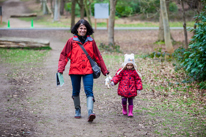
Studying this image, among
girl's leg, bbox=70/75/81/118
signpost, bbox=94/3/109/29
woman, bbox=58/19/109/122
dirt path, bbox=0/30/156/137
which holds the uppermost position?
signpost, bbox=94/3/109/29

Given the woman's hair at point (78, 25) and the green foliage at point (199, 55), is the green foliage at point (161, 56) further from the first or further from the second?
the woman's hair at point (78, 25)

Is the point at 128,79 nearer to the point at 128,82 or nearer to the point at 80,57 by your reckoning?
the point at 128,82

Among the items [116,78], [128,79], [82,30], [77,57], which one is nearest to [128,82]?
[128,79]

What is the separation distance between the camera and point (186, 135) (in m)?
5.00

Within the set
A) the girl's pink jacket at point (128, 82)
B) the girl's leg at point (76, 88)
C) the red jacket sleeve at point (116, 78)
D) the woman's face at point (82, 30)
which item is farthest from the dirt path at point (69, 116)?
the woman's face at point (82, 30)

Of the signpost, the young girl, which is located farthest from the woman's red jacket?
the signpost

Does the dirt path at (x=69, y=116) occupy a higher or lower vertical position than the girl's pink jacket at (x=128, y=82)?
lower

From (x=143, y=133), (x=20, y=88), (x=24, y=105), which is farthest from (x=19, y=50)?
(x=143, y=133)

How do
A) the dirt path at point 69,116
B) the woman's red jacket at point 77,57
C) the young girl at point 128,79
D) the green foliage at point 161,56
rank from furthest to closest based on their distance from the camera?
1. the green foliage at point 161,56
2. the young girl at point 128,79
3. the woman's red jacket at point 77,57
4. the dirt path at point 69,116

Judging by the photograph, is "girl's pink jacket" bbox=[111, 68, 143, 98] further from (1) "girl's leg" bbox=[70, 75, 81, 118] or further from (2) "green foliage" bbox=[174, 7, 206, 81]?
(2) "green foliage" bbox=[174, 7, 206, 81]

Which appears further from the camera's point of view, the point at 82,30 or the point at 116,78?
the point at 116,78

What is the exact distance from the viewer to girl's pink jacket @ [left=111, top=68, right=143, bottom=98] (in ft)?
18.8

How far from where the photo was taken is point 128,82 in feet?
18.9

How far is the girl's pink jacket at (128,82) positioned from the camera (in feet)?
18.8
